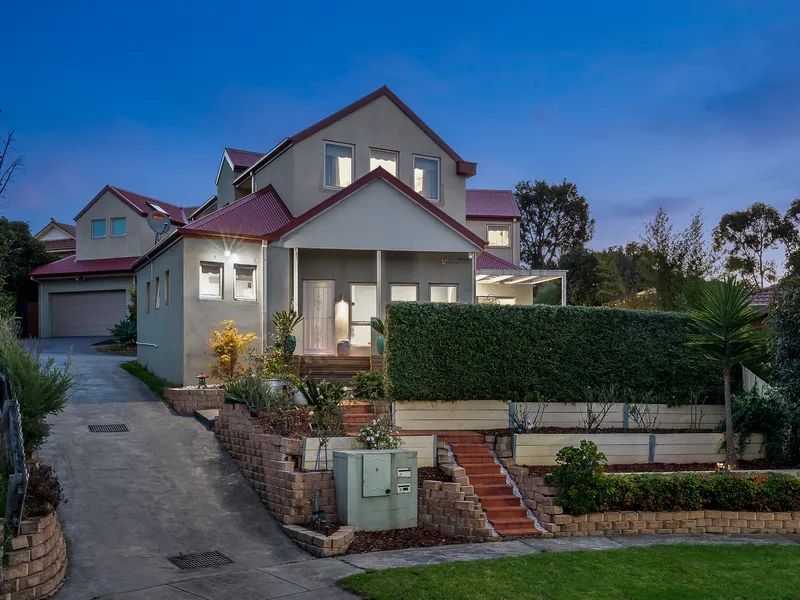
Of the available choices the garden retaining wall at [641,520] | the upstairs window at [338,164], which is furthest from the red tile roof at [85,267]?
the garden retaining wall at [641,520]

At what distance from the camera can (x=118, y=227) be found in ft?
110

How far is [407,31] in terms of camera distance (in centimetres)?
2305

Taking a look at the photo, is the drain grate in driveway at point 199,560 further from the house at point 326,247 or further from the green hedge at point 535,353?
the house at point 326,247

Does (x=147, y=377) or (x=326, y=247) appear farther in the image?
(x=147, y=377)

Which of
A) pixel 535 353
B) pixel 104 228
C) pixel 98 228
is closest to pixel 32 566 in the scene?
pixel 535 353

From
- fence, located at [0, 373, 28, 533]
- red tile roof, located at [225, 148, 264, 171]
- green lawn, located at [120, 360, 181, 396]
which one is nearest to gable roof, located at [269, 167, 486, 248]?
green lawn, located at [120, 360, 181, 396]

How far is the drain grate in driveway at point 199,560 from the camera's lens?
942cm

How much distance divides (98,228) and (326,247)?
19.5 metres

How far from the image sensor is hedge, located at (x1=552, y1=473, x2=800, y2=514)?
11938 mm

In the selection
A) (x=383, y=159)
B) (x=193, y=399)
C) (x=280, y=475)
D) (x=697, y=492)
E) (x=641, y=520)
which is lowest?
(x=641, y=520)

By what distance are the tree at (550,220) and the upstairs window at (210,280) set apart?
41.0 metres

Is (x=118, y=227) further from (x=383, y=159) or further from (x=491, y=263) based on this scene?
(x=491, y=263)

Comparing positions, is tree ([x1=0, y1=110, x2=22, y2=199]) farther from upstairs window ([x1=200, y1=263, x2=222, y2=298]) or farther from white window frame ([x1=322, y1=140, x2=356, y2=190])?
white window frame ([x1=322, y1=140, x2=356, y2=190])

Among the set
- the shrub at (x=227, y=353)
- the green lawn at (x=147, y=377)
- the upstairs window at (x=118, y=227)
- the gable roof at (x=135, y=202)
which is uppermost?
the gable roof at (x=135, y=202)
